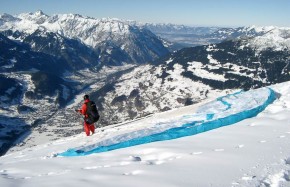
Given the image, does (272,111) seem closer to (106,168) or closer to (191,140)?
(191,140)

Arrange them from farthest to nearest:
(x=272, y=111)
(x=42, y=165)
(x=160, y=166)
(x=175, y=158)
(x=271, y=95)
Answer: (x=271, y=95) → (x=272, y=111) → (x=42, y=165) → (x=175, y=158) → (x=160, y=166)

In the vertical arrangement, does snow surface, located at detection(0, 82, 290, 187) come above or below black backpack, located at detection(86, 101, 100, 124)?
below

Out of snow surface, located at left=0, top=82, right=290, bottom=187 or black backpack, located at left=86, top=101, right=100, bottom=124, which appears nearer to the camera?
snow surface, located at left=0, top=82, right=290, bottom=187

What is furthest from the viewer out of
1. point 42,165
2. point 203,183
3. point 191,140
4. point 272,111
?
point 272,111

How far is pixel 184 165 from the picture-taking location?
14.1 metres

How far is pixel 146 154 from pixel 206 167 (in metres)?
4.10

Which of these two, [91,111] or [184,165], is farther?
[91,111]

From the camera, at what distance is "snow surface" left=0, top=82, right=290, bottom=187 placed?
12.2m

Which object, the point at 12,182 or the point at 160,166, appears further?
the point at 160,166

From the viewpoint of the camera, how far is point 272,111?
26.6 meters

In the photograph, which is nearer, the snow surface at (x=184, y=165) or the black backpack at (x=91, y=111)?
the snow surface at (x=184, y=165)

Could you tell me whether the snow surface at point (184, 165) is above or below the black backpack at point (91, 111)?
below

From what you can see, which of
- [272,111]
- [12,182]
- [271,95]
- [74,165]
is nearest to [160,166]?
[74,165]

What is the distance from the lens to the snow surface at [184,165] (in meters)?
12.2
